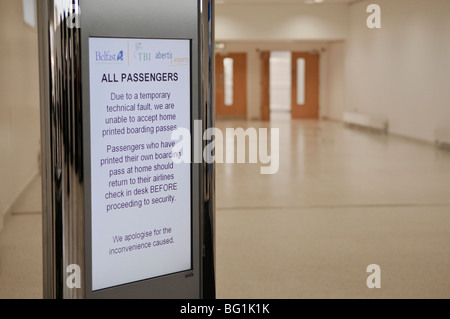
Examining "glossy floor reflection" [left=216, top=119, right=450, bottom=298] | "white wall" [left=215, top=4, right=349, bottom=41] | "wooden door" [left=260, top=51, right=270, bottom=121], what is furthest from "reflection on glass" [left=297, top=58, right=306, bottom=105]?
"glossy floor reflection" [left=216, top=119, right=450, bottom=298]

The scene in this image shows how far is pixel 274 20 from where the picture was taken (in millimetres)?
22062

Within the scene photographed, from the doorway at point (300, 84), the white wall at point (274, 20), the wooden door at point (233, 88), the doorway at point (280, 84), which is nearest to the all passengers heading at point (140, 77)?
the white wall at point (274, 20)

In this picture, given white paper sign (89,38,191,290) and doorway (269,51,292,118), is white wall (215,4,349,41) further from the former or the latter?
white paper sign (89,38,191,290)

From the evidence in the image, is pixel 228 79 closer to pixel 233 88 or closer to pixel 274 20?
pixel 233 88

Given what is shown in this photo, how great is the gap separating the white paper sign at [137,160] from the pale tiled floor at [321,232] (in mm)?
2644

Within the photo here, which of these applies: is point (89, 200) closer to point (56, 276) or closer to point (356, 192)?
point (56, 276)

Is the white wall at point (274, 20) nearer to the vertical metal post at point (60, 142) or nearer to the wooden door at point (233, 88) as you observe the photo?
the wooden door at point (233, 88)

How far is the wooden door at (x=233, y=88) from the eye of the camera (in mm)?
27609

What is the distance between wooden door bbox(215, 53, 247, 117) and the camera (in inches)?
1087

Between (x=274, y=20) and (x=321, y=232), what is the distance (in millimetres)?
16407

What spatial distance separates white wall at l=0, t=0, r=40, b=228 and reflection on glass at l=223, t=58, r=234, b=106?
16624 mm

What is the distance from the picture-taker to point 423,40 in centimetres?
1603

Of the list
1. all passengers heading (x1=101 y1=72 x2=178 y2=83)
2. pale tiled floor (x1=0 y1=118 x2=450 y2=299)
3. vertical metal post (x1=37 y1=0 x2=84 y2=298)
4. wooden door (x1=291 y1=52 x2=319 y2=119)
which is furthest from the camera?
wooden door (x1=291 y1=52 x2=319 y2=119)

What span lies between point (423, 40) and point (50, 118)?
15.7 metres
